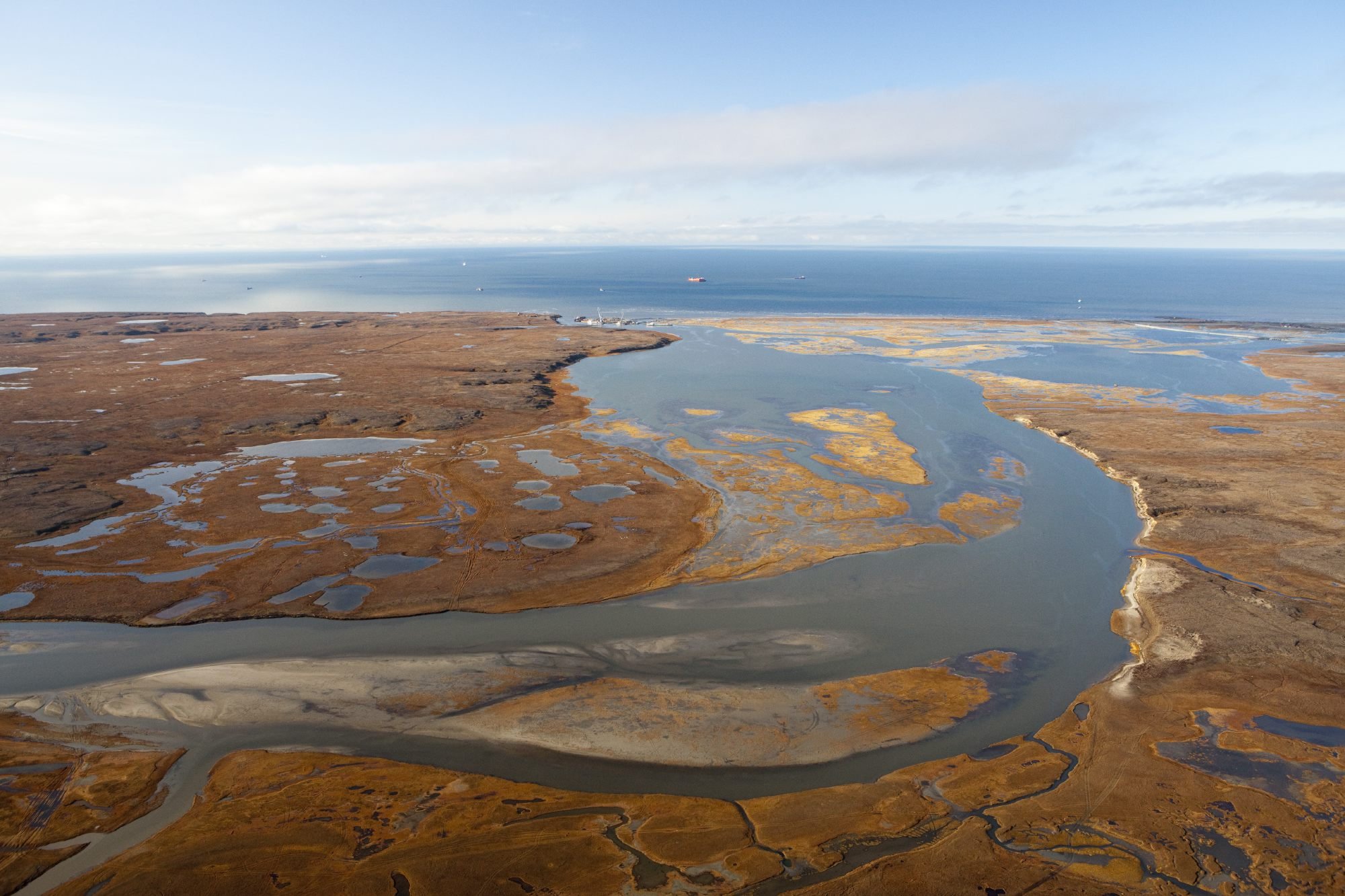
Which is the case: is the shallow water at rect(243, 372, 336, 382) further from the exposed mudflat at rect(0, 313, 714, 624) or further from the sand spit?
the sand spit

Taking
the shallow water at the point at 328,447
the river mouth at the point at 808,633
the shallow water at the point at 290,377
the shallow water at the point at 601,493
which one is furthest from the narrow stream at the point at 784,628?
the shallow water at the point at 290,377

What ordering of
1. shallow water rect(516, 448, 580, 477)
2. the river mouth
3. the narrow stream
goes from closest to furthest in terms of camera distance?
the narrow stream, the river mouth, shallow water rect(516, 448, 580, 477)

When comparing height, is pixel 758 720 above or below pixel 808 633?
below

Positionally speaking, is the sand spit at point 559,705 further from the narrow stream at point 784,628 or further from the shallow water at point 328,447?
the shallow water at point 328,447

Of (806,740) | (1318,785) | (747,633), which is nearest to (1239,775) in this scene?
(1318,785)

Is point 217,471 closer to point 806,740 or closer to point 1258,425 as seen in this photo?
point 806,740

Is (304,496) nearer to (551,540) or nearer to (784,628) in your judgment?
(551,540)

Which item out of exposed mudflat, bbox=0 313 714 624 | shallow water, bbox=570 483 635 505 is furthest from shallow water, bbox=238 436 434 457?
shallow water, bbox=570 483 635 505

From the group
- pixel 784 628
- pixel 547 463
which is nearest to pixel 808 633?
pixel 784 628

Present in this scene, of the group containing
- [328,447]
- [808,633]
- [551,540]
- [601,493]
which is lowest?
[808,633]
